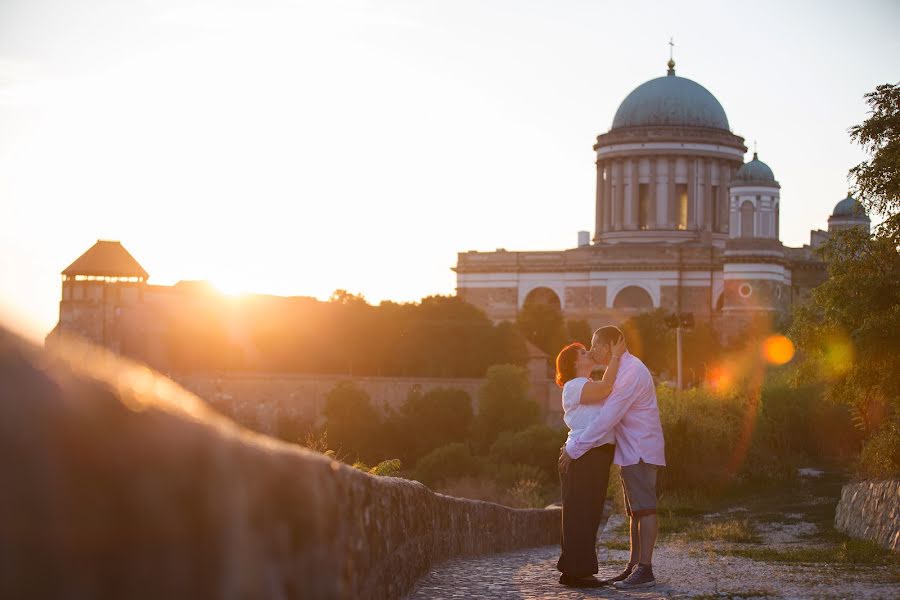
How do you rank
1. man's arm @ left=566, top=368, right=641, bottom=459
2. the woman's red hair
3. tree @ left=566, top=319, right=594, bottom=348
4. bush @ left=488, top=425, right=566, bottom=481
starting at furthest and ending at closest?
1. tree @ left=566, top=319, right=594, bottom=348
2. bush @ left=488, top=425, right=566, bottom=481
3. the woman's red hair
4. man's arm @ left=566, top=368, right=641, bottom=459

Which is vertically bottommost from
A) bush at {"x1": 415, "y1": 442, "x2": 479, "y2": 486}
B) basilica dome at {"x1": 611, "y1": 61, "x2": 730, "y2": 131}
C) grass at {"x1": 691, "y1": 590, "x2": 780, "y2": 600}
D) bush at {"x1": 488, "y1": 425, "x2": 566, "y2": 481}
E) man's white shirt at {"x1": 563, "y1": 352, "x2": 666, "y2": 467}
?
bush at {"x1": 415, "y1": 442, "x2": 479, "y2": 486}

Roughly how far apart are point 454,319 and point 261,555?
71.7 m

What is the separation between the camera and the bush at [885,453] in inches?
543

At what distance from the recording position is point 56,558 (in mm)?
1627

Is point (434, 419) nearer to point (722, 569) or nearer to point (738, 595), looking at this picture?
point (722, 569)

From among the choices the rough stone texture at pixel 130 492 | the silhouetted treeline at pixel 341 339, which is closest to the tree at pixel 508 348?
the silhouetted treeline at pixel 341 339

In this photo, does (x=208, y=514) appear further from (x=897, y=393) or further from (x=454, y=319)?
(x=454, y=319)

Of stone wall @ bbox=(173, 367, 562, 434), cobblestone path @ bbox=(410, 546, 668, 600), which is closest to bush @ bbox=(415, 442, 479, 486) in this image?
stone wall @ bbox=(173, 367, 562, 434)

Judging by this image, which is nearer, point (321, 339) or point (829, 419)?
point (829, 419)

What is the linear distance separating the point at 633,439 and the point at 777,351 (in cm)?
5464

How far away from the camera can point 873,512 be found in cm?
1308

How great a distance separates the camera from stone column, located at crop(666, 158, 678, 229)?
9406cm

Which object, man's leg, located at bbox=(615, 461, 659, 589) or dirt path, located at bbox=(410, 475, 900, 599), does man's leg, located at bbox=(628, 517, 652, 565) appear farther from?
dirt path, located at bbox=(410, 475, 900, 599)

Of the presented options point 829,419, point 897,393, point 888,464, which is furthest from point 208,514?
point 829,419
